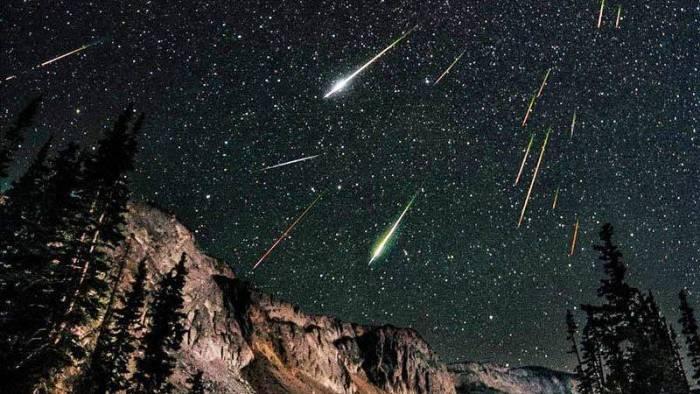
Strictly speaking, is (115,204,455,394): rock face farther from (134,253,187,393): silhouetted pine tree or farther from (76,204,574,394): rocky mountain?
(134,253,187,393): silhouetted pine tree

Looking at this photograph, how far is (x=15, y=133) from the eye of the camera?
3338 centimetres

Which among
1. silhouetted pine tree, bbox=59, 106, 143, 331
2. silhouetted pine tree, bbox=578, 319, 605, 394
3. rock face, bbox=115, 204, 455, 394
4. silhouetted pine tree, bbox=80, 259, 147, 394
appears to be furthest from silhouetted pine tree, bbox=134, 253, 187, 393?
rock face, bbox=115, 204, 455, 394

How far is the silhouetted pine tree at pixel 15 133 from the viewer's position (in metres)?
33.0

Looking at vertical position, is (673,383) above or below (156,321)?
above

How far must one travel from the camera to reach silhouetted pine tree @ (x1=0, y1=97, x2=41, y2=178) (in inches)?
1299

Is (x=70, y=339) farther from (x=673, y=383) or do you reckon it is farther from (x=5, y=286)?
(x=673, y=383)

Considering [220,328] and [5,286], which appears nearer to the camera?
[5,286]

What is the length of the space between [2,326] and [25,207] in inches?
388

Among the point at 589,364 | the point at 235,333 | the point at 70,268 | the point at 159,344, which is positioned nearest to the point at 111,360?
the point at 159,344

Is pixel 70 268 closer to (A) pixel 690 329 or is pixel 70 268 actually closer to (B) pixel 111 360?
(B) pixel 111 360

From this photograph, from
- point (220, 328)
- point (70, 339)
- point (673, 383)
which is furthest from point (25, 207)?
point (220, 328)

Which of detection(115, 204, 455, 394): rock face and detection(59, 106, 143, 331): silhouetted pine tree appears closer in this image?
detection(59, 106, 143, 331): silhouetted pine tree

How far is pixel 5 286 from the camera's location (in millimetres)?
18672

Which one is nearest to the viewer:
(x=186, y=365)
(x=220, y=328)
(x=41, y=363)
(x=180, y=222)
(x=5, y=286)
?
(x=41, y=363)
